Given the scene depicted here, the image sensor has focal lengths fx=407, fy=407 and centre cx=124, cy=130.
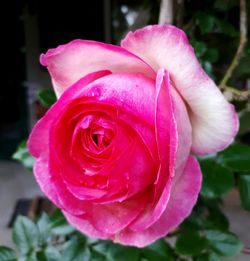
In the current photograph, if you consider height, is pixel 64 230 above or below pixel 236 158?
below

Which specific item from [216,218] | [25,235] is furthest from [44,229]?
[216,218]

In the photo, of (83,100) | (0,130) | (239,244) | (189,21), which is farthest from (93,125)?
(0,130)

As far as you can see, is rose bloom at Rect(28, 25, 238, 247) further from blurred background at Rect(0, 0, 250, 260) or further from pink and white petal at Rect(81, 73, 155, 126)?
blurred background at Rect(0, 0, 250, 260)

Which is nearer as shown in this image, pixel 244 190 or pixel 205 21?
pixel 244 190

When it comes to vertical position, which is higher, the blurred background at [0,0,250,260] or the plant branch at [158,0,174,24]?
the plant branch at [158,0,174,24]

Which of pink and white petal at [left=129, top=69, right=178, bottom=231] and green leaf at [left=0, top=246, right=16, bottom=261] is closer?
pink and white petal at [left=129, top=69, right=178, bottom=231]

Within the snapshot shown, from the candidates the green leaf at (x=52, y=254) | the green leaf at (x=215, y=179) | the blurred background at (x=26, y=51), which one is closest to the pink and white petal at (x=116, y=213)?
the green leaf at (x=215, y=179)

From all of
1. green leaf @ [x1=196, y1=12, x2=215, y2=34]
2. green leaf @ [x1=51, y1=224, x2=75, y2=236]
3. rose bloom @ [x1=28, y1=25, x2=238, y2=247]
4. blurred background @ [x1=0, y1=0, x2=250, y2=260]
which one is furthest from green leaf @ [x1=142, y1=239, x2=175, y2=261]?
blurred background @ [x1=0, y1=0, x2=250, y2=260]

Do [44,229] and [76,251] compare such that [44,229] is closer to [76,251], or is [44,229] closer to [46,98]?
[76,251]
